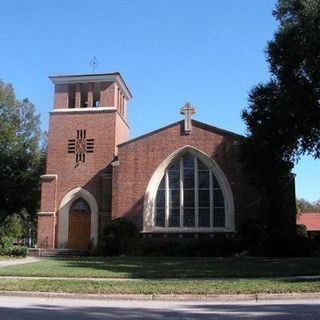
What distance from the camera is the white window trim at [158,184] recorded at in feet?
109

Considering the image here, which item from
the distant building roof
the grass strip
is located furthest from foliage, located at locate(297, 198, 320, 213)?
the grass strip

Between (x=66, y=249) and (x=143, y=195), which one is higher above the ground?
(x=143, y=195)

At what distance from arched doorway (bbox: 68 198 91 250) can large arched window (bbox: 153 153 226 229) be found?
458cm

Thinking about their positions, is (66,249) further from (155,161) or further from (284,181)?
(284,181)

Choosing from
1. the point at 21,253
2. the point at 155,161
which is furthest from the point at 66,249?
the point at 155,161

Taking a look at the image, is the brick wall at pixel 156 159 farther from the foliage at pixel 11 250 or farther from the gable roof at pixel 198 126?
the foliage at pixel 11 250

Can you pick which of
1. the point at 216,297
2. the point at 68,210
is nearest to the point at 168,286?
the point at 216,297

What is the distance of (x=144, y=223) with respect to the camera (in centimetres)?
3353

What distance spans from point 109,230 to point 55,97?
10.3 m

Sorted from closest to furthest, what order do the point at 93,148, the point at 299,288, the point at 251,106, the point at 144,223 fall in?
the point at 299,288 → the point at 251,106 → the point at 144,223 → the point at 93,148

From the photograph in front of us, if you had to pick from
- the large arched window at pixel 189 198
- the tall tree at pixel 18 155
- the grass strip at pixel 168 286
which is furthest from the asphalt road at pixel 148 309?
the tall tree at pixel 18 155

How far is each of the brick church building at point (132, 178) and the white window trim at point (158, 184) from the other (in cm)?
6

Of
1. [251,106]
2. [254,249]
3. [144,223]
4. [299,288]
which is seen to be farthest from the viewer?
[144,223]

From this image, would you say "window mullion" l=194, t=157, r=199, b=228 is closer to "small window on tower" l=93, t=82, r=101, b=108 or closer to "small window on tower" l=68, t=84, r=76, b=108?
"small window on tower" l=93, t=82, r=101, b=108
